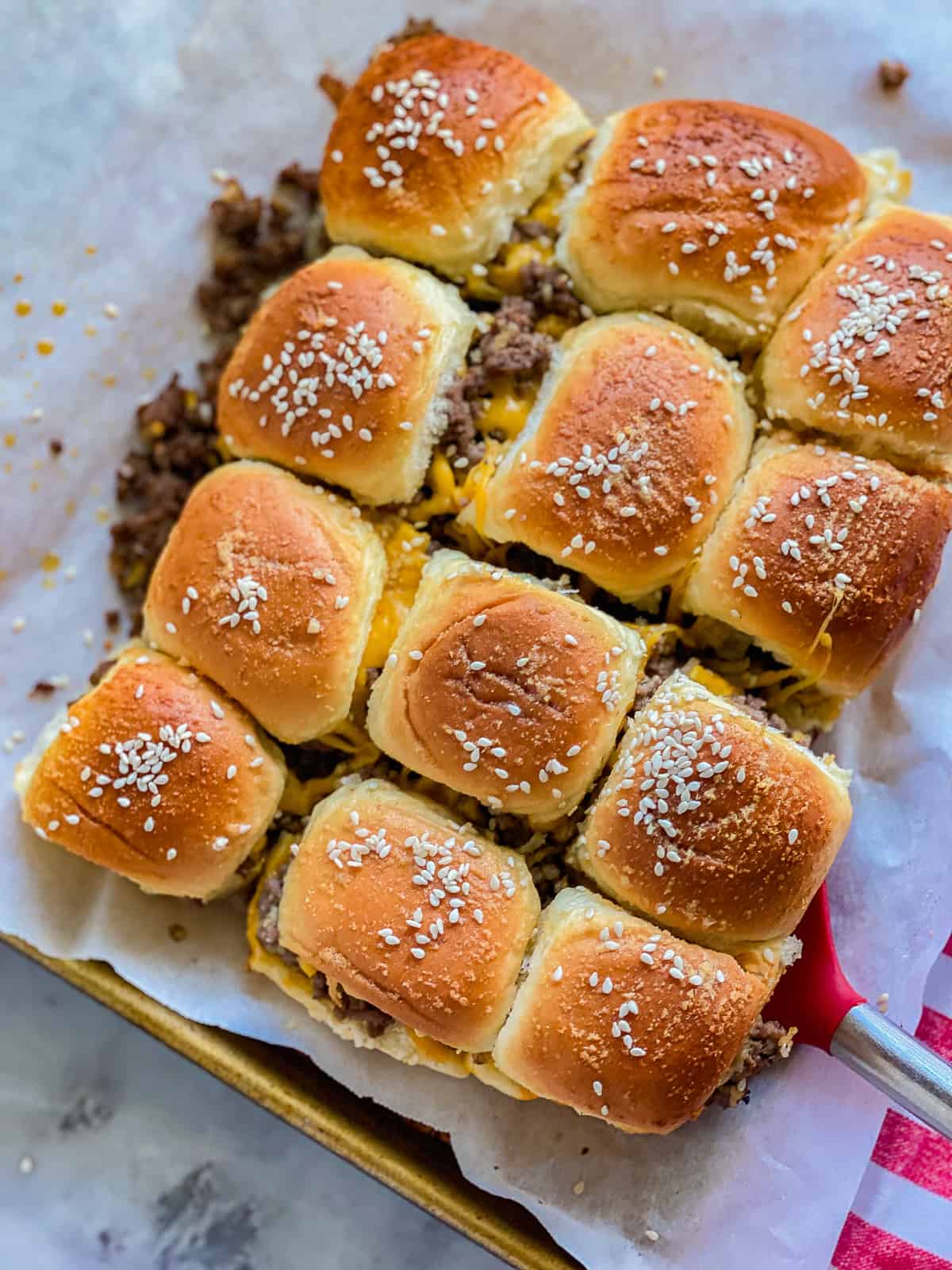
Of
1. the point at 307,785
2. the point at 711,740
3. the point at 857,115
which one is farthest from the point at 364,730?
the point at 857,115

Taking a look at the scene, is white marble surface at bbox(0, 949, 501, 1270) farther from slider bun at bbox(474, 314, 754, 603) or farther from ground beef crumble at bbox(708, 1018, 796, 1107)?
slider bun at bbox(474, 314, 754, 603)

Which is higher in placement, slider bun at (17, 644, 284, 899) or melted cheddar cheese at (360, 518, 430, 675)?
melted cheddar cheese at (360, 518, 430, 675)

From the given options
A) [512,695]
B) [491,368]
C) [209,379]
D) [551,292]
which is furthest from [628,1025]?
[209,379]

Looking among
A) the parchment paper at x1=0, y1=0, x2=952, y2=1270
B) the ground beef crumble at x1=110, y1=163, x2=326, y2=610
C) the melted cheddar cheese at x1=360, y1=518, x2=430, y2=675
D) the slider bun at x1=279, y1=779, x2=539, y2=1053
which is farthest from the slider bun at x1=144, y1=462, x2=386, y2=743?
the parchment paper at x1=0, y1=0, x2=952, y2=1270

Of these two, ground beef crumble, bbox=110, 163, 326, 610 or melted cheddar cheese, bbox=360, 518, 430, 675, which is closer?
melted cheddar cheese, bbox=360, 518, 430, 675

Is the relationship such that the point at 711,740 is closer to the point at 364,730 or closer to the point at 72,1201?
the point at 364,730
